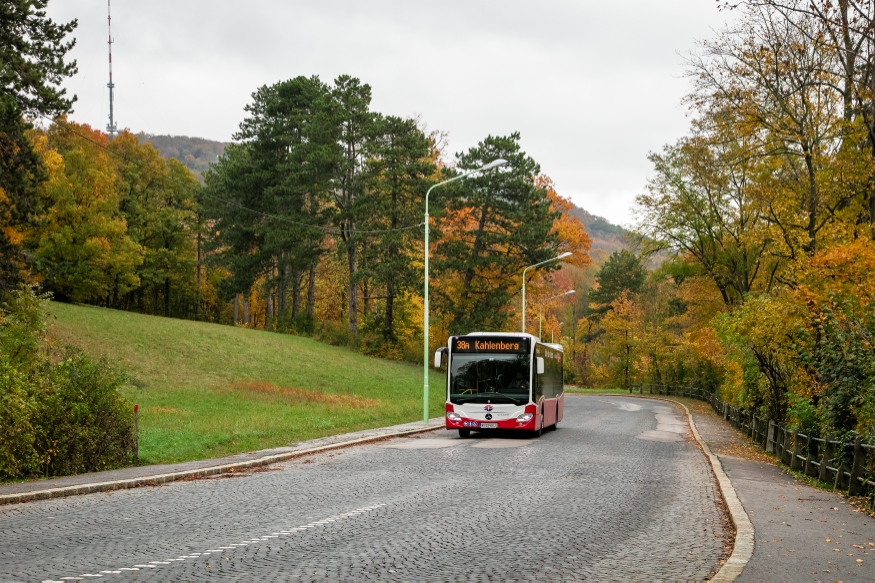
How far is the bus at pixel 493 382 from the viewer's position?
83.7 feet

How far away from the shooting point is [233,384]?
41344 millimetres

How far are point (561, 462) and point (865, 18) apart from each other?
1149cm

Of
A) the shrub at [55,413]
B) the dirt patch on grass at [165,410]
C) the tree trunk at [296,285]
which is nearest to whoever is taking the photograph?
the shrub at [55,413]

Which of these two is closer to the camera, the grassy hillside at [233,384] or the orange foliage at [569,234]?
the grassy hillside at [233,384]

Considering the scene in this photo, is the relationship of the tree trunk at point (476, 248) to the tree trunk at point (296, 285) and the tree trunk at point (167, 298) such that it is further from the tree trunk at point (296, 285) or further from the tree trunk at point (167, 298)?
the tree trunk at point (167, 298)

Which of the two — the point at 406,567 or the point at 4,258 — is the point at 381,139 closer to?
the point at 4,258

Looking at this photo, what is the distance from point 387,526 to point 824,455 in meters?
9.28

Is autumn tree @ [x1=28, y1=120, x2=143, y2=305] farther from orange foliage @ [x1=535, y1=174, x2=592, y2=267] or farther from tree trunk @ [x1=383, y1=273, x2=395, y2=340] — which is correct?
orange foliage @ [x1=535, y1=174, x2=592, y2=267]

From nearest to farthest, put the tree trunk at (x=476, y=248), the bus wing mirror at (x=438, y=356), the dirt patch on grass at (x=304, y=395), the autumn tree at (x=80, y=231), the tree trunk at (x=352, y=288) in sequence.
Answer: the bus wing mirror at (x=438, y=356)
the dirt patch on grass at (x=304, y=395)
the autumn tree at (x=80, y=231)
the tree trunk at (x=476, y=248)
the tree trunk at (x=352, y=288)

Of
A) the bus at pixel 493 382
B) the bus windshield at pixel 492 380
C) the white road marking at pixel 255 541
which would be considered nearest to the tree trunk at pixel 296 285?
the bus at pixel 493 382

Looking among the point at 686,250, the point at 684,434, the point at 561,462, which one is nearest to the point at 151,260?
the point at 686,250

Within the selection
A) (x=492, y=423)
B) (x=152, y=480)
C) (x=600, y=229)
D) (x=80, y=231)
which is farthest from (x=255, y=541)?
(x=600, y=229)

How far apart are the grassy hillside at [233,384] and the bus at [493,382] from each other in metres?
3.77

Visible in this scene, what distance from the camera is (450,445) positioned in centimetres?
2298
